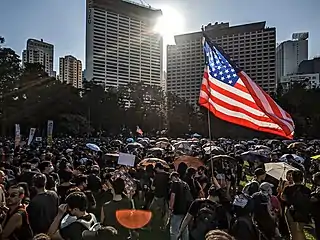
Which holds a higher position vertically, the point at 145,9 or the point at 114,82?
the point at 145,9

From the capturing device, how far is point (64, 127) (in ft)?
199

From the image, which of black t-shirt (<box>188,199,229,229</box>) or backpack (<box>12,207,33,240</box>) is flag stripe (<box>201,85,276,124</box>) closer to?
black t-shirt (<box>188,199,229,229</box>)

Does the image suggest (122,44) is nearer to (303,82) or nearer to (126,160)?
(303,82)

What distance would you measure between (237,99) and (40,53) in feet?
365

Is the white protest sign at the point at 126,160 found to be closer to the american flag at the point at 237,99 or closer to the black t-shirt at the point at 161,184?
the black t-shirt at the point at 161,184

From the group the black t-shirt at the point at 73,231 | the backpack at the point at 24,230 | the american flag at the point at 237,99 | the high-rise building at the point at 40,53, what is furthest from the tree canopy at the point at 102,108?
the black t-shirt at the point at 73,231

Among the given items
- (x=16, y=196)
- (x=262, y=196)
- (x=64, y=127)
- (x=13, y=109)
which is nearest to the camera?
(x=16, y=196)

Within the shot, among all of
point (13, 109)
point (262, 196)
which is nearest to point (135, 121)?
point (13, 109)

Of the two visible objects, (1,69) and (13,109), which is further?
(13,109)

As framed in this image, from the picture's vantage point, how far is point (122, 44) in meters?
118

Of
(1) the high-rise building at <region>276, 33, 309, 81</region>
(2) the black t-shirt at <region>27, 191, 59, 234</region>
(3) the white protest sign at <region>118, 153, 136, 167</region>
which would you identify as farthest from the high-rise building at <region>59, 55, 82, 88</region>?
(2) the black t-shirt at <region>27, 191, 59, 234</region>

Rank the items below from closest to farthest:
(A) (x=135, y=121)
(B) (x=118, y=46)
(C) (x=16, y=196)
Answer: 1. (C) (x=16, y=196)
2. (A) (x=135, y=121)
3. (B) (x=118, y=46)

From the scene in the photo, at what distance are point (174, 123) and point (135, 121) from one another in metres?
6.39

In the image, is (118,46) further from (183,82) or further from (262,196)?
(262,196)
